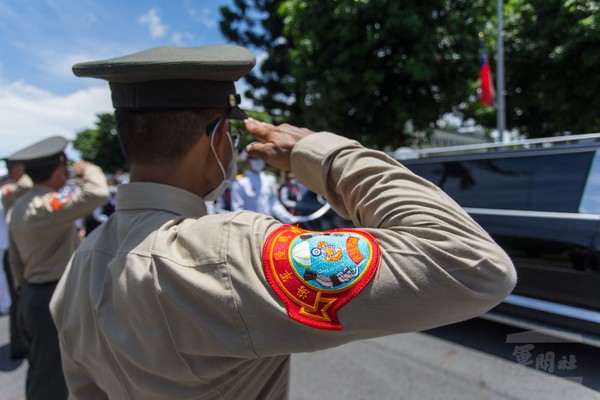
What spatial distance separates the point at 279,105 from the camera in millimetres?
16891

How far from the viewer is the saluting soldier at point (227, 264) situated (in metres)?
0.67

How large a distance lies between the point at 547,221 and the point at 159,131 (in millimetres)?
2971

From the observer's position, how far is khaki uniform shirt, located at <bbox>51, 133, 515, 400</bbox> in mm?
667

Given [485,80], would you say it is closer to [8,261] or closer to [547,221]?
[547,221]

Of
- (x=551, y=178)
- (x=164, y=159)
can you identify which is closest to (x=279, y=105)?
(x=551, y=178)

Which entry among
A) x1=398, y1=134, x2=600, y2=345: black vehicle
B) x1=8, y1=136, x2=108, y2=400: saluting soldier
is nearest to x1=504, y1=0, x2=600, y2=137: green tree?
x1=398, y1=134, x2=600, y2=345: black vehicle

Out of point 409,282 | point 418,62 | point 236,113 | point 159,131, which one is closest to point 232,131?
point 236,113

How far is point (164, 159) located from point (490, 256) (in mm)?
740

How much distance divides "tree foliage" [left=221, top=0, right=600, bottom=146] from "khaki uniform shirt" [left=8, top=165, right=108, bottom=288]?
23.8 ft

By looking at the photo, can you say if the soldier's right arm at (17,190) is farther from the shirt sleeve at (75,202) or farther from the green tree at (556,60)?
the green tree at (556,60)

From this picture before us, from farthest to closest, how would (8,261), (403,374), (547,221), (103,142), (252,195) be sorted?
(252,195), (103,142), (8,261), (547,221), (403,374)

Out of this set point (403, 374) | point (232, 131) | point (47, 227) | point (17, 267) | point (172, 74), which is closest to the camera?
point (172, 74)

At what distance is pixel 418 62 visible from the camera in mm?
8133

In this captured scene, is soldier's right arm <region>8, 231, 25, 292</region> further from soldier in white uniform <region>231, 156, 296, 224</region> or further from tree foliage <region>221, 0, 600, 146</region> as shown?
tree foliage <region>221, 0, 600, 146</region>
